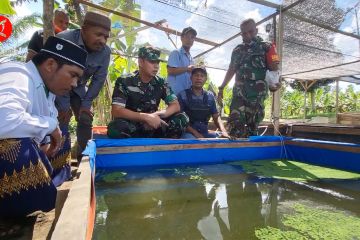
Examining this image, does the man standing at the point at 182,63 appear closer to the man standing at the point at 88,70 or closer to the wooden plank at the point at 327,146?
the man standing at the point at 88,70

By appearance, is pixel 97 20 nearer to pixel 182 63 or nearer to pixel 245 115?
pixel 182 63

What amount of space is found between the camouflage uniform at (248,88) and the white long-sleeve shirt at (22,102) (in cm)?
266

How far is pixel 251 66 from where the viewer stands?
11.4 feet

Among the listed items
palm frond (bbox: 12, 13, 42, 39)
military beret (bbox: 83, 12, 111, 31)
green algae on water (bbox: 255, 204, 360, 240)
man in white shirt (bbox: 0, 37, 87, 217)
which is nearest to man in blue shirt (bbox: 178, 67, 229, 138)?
military beret (bbox: 83, 12, 111, 31)

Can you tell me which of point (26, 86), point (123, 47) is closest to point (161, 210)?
point (26, 86)

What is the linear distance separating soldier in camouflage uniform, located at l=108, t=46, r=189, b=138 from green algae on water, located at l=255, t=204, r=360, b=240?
1.59 m

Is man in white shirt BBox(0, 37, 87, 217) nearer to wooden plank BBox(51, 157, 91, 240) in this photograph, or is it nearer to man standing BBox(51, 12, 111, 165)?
wooden plank BBox(51, 157, 91, 240)

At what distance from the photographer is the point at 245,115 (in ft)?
11.6

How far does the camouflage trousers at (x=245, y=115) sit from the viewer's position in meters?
3.52

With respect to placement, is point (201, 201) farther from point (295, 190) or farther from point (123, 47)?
point (123, 47)

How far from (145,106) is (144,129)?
→ 0.25 m

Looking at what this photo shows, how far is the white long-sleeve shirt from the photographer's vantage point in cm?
100

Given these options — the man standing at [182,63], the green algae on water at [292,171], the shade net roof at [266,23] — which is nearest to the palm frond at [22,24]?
the shade net roof at [266,23]

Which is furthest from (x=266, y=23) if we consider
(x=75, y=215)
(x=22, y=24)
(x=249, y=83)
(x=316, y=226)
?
(x=22, y=24)
